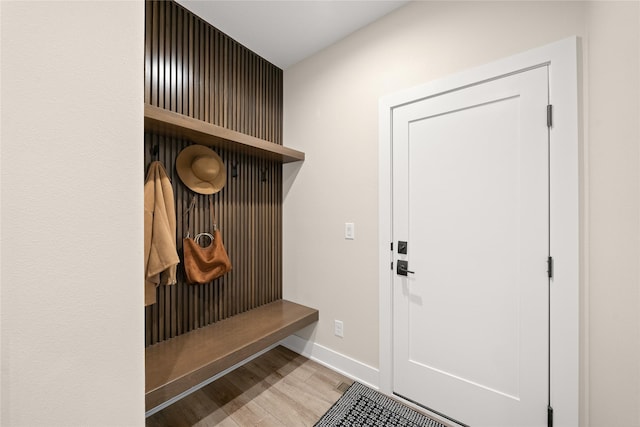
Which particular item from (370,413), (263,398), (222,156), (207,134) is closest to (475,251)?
(370,413)

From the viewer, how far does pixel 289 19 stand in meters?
1.84

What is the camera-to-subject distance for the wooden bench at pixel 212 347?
51.2 inches

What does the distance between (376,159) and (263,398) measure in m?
1.78

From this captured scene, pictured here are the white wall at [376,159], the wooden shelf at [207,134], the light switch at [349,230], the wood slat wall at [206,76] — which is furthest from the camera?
the light switch at [349,230]

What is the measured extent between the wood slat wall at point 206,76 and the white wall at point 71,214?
1203 millimetres

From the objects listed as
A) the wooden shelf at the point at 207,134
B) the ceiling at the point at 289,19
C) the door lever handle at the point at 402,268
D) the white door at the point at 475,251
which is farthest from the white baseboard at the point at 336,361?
the ceiling at the point at 289,19

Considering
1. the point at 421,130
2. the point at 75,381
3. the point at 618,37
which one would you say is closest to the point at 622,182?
the point at 618,37

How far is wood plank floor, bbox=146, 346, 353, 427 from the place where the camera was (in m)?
1.54

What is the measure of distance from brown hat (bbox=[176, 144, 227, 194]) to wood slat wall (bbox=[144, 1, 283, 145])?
27 cm

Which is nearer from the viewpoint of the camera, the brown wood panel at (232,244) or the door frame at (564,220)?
the door frame at (564,220)

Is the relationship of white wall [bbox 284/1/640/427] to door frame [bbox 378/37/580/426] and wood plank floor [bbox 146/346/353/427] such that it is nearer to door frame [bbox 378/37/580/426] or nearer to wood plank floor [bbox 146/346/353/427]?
door frame [bbox 378/37/580/426]

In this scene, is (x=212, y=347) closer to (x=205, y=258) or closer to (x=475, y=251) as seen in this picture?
(x=205, y=258)

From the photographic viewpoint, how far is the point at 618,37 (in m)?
0.86

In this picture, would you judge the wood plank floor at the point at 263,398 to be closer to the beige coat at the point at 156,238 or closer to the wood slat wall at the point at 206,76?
the beige coat at the point at 156,238
